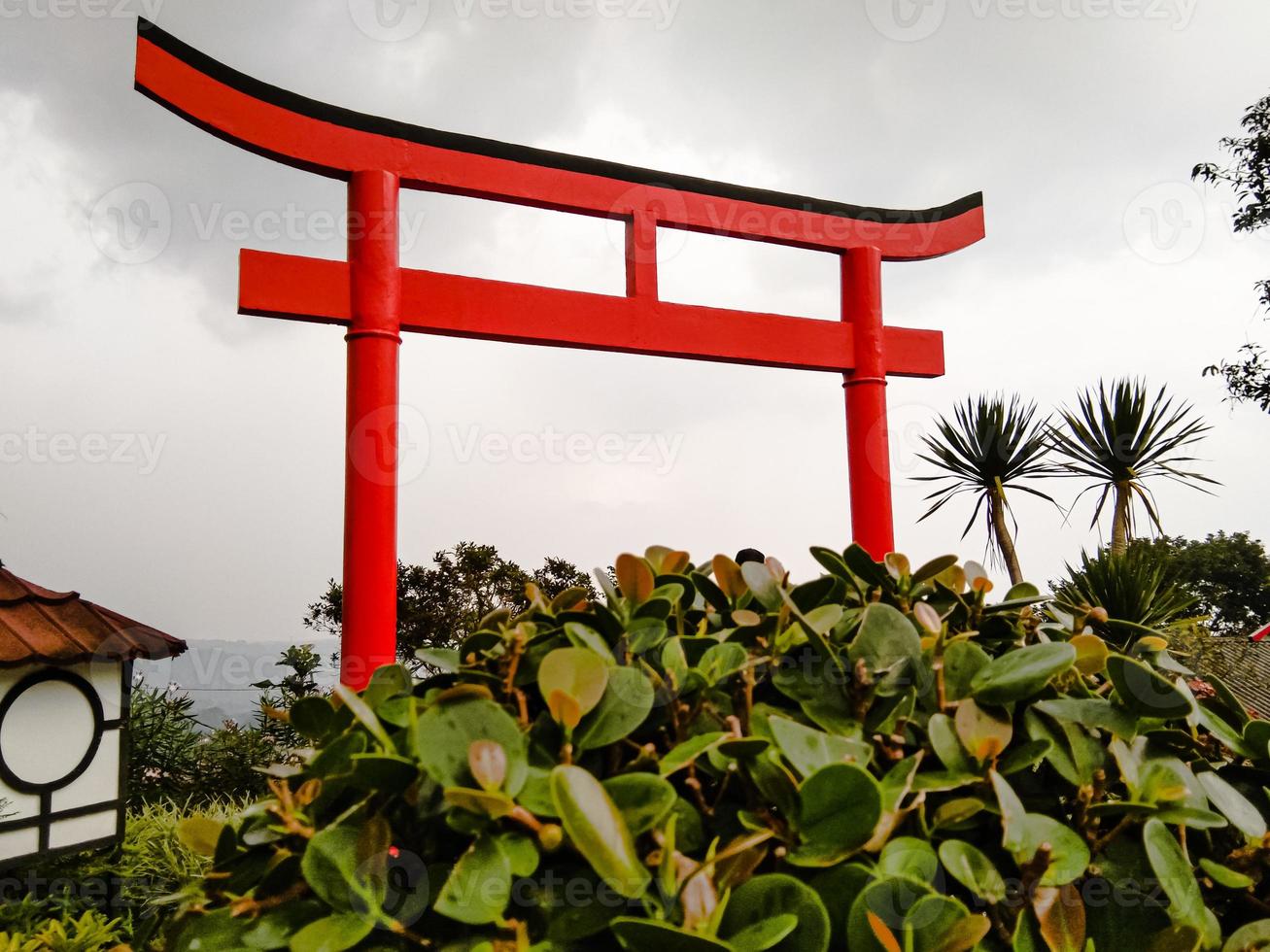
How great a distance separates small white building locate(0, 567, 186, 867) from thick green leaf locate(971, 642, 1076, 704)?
105 inches

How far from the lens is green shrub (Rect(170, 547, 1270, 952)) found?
0.43 m

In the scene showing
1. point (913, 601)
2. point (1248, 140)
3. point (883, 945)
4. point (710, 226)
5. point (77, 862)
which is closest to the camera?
point (883, 945)

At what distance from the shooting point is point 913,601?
705mm

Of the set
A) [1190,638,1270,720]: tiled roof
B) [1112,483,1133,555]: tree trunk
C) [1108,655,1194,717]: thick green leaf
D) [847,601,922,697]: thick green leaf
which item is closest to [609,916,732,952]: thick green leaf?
[847,601,922,697]: thick green leaf

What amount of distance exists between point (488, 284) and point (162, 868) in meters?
2.48

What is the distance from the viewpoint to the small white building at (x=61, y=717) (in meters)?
2.48

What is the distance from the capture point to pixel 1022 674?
1.77 ft

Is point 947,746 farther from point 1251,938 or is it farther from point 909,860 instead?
A: point 1251,938

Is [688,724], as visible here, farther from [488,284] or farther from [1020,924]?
[488,284]

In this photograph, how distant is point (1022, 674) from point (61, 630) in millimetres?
2845

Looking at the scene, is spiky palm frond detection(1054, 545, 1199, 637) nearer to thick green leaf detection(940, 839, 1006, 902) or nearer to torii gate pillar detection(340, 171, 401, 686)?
torii gate pillar detection(340, 171, 401, 686)


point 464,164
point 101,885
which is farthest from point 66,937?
point 464,164

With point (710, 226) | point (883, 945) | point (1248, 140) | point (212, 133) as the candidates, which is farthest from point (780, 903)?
point (1248, 140)

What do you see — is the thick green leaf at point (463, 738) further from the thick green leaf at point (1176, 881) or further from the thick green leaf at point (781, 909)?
the thick green leaf at point (1176, 881)
